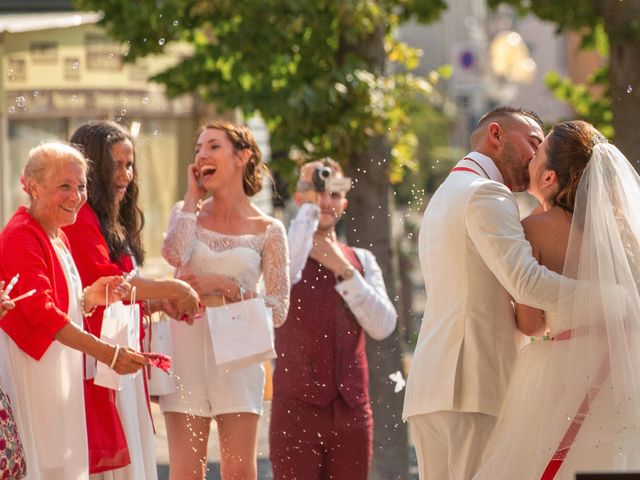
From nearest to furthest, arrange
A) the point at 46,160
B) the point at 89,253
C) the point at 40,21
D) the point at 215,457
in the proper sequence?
the point at 46,160, the point at 89,253, the point at 215,457, the point at 40,21

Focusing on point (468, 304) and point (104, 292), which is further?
point (104, 292)

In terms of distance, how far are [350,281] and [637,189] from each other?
2111 mm

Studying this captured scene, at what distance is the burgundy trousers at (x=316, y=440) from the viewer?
6938mm

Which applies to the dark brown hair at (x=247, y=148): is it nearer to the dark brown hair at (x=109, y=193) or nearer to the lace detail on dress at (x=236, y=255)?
the lace detail on dress at (x=236, y=255)

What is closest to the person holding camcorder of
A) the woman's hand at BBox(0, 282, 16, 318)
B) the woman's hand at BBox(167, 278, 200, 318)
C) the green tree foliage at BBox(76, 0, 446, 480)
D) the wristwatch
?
the wristwatch

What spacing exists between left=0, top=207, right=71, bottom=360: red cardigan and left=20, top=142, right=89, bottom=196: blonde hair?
7.2 inches

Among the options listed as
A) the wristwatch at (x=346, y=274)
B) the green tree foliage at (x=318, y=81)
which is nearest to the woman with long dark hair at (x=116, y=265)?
the wristwatch at (x=346, y=274)

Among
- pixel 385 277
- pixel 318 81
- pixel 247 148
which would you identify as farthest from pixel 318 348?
pixel 385 277

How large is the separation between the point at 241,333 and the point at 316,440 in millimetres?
742

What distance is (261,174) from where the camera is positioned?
710 centimetres

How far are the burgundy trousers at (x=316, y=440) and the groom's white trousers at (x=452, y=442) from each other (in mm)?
1593

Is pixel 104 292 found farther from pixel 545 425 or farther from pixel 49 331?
pixel 545 425

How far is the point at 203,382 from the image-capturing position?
6.64 meters

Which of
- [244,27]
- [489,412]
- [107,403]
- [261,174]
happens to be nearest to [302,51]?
[244,27]
